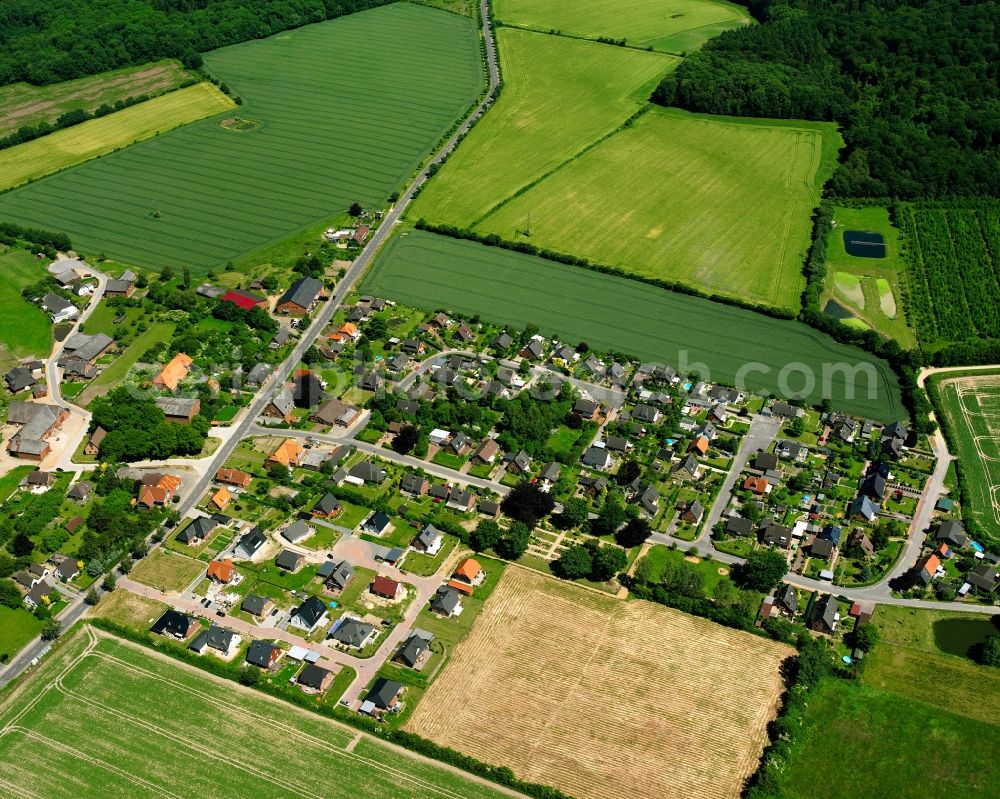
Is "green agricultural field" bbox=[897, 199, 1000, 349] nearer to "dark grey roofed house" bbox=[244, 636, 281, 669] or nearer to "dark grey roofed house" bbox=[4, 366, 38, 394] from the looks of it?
"dark grey roofed house" bbox=[244, 636, 281, 669]

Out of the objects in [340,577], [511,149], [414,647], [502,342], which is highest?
[511,149]

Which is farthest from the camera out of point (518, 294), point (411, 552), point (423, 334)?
point (518, 294)

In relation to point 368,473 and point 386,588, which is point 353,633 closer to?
point 386,588

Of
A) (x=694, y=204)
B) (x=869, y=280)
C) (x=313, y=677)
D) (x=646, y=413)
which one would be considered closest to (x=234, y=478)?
(x=313, y=677)

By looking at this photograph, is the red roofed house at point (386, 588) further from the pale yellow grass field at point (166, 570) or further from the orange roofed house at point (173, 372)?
the orange roofed house at point (173, 372)

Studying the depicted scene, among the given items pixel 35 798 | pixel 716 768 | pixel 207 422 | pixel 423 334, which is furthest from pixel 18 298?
pixel 716 768

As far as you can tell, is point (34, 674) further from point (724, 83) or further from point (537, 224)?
point (724, 83)
